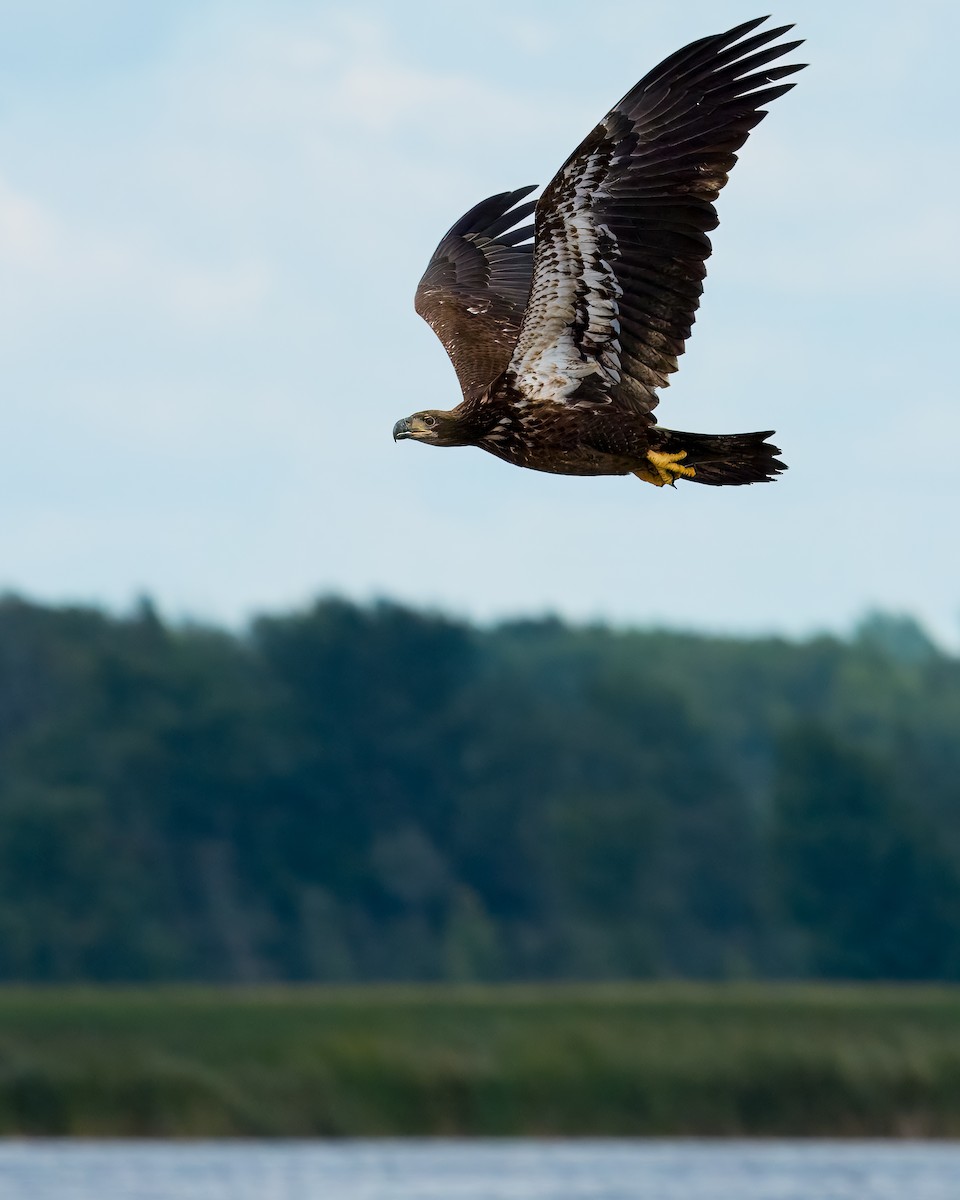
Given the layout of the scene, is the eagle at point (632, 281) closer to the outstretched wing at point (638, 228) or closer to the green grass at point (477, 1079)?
the outstretched wing at point (638, 228)

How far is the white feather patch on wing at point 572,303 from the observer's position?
1254 cm

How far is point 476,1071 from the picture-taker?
30859 mm

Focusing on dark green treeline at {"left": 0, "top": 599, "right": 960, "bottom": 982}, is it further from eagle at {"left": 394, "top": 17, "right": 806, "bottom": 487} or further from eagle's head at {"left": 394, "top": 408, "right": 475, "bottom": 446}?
eagle at {"left": 394, "top": 17, "right": 806, "bottom": 487}

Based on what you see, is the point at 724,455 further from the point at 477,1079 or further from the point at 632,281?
the point at 477,1079

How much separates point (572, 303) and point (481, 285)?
10.7 feet

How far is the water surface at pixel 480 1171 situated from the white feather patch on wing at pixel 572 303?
55.6 feet

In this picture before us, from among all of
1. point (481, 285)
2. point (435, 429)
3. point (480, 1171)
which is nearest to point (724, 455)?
point (435, 429)

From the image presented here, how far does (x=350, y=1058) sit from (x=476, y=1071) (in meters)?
1.36

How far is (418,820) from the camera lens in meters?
64.5

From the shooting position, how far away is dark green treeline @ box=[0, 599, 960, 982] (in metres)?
56.0

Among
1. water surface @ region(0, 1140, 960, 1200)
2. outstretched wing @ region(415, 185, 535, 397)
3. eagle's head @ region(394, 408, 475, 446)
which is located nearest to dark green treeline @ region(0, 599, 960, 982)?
water surface @ region(0, 1140, 960, 1200)

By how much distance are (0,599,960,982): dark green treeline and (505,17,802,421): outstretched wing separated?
4266 cm

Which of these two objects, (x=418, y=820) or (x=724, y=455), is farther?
(x=418, y=820)

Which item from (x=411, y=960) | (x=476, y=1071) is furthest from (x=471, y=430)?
(x=411, y=960)
